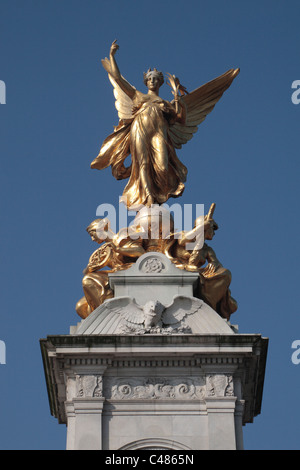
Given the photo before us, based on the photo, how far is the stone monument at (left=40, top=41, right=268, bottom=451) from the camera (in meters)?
35.5

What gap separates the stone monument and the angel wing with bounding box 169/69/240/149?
132 centimetres

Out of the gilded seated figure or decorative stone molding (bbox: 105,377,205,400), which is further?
the gilded seated figure

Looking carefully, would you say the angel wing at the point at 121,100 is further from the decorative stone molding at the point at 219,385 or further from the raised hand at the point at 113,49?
the decorative stone molding at the point at 219,385

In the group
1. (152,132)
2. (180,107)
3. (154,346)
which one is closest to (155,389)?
(154,346)

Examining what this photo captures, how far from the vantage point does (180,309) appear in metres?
Answer: 37.5

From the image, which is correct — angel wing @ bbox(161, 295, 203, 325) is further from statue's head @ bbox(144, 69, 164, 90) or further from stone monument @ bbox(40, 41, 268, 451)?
statue's head @ bbox(144, 69, 164, 90)

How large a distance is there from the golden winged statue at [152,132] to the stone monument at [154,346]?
0.07 m

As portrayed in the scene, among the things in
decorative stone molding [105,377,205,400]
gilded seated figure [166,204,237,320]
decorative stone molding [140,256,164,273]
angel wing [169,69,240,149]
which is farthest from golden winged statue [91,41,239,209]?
decorative stone molding [105,377,205,400]

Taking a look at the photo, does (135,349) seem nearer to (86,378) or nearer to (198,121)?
(86,378)

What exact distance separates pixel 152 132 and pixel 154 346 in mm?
8150
